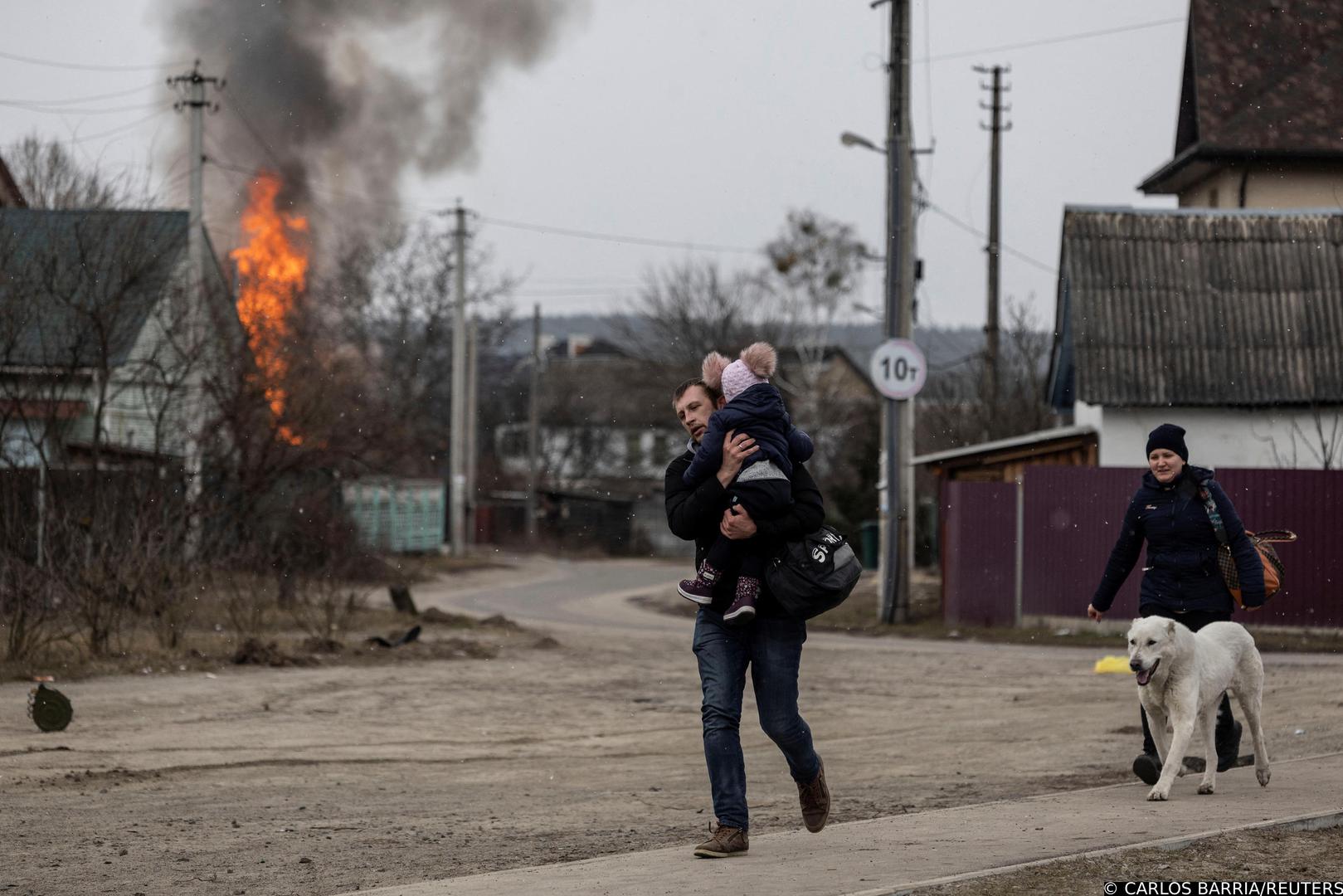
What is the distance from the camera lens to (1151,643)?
823 cm

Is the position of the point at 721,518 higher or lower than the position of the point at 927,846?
higher

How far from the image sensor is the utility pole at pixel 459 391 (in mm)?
48188

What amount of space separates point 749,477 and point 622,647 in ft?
48.9

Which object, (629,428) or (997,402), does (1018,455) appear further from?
(629,428)

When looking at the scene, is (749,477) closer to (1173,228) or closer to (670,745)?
(670,745)

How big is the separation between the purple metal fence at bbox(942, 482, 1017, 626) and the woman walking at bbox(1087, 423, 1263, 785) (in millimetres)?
14577

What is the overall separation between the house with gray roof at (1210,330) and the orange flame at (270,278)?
12368mm

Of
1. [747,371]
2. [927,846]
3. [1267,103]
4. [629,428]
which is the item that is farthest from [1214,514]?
[629,428]

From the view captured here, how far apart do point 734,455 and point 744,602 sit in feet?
1.87

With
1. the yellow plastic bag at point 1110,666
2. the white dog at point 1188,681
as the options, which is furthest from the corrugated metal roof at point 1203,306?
the white dog at point 1188,681

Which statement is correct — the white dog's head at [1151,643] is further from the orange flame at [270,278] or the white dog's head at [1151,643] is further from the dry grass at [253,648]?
the orange flame at [270,278]

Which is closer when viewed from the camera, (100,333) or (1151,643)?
(1151,643)

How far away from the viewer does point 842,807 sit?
343 inches

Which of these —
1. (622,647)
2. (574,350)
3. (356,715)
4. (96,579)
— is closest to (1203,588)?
(356,715)
